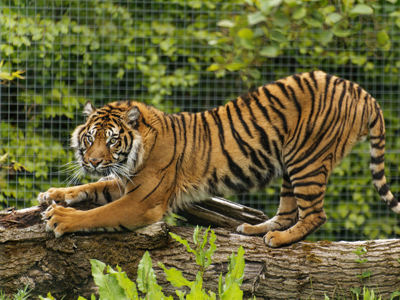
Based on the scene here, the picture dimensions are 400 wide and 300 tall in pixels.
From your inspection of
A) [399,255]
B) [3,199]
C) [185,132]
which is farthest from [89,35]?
[399,255]

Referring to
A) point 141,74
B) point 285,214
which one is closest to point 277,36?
point 285,214

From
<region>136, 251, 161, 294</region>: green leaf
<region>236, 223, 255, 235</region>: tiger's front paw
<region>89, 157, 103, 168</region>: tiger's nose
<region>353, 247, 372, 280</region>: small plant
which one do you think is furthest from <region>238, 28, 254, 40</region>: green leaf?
<region>236, 223, 255, 235</region>: tiger's front paw

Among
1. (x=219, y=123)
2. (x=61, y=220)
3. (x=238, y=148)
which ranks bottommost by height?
(x=61, y=220)

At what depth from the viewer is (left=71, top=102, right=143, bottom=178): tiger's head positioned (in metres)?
3.34

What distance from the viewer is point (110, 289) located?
186 cm

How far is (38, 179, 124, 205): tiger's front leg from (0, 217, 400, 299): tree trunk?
23 cm

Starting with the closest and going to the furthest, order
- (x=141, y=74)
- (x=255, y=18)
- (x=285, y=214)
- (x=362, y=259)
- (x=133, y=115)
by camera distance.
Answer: (x=255, y=18) → (x=362, y=259) → (x=133, y=115) → (x=285, y=214) → (x=141, y=74)

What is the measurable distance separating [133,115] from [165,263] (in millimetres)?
875

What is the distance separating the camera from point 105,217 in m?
3.26

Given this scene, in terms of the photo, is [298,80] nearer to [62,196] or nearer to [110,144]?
[110,144]

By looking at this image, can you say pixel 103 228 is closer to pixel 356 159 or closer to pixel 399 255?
pixel 399 255

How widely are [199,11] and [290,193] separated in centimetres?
228

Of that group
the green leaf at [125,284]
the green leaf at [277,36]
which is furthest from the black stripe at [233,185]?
the green leaf at [277,36]

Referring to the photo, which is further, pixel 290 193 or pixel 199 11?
pixel 199 11
